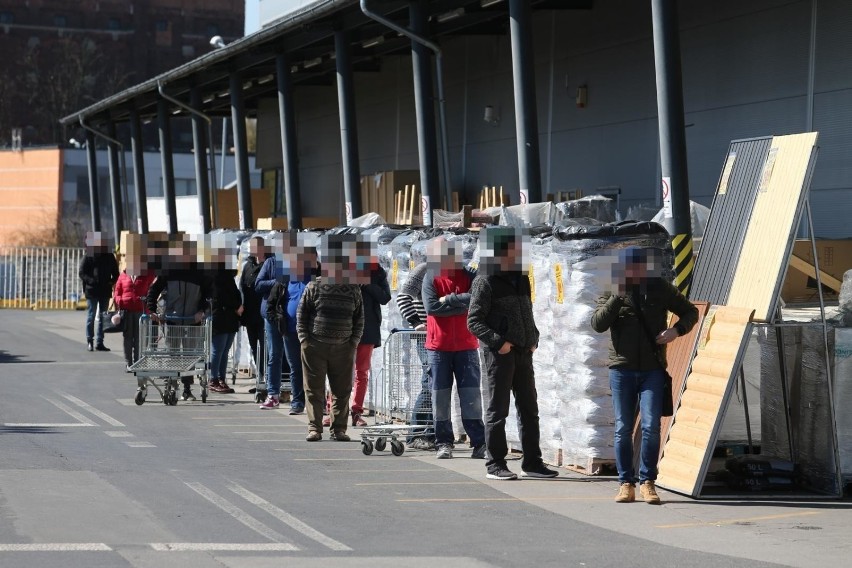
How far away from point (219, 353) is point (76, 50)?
91228 millimetres

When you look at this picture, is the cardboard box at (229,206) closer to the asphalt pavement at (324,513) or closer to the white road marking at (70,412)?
the white road marking at (70,412)

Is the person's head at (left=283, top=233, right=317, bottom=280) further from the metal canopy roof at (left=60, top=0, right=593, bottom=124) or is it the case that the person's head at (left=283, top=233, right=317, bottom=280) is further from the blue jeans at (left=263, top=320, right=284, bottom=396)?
the metal canopy roof at (left=60, top=0, right=593, bottom=124)

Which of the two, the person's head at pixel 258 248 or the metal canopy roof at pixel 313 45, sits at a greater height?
the metal canopy roof at pixel 313 45

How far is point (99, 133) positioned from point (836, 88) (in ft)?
106

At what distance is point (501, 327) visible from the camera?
11.3 m

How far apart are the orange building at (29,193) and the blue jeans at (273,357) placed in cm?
6380

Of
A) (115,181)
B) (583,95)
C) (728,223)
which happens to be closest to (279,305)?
(728,223)

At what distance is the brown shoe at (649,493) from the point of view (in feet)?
33.9

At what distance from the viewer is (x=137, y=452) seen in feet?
41.4

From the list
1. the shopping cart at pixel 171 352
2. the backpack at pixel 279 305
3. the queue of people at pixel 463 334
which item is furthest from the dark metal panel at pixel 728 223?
the shopping cart at pixel 171 352

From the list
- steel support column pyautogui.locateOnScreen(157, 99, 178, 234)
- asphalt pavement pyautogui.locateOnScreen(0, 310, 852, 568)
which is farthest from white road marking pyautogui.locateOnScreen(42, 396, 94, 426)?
steel support column pyautogui.locateOnScreen(157, 99, 178, 234)

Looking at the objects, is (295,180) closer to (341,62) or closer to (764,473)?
(341,62)

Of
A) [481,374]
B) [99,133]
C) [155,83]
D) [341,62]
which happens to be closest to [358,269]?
[481,374]

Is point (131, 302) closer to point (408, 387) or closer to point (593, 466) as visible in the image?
point (408, 387)
